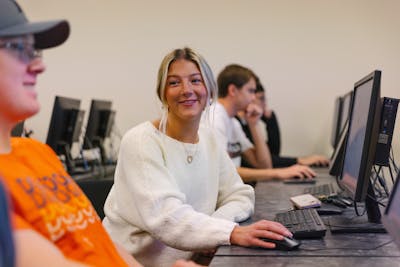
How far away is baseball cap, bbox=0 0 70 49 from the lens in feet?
3.04

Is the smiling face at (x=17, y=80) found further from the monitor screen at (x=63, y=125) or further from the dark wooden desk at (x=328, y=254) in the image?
the monitor screen at (x=63, y=125)

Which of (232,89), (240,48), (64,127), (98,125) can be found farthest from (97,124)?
(240,48)

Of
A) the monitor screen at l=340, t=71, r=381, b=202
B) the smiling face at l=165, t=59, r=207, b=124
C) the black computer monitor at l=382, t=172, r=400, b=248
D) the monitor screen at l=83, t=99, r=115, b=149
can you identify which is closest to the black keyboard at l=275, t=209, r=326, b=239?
the monitor screen at l=340, t=71, r=381, b=202

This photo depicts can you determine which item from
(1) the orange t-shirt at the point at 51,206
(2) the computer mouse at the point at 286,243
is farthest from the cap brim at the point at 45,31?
(2) the computer mouse at the point at 286,243

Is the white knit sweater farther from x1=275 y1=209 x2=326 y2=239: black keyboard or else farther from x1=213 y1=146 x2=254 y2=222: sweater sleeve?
x1=275 y1=209 x2=326 y2=239: black keyboard

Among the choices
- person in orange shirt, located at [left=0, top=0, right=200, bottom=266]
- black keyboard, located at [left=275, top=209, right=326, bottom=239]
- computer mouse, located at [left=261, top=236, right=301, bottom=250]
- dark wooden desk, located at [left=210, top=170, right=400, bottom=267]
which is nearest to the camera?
person in orange shirt, located at [left=0, top=0, right=200, bottom=266]

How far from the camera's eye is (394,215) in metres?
1.09

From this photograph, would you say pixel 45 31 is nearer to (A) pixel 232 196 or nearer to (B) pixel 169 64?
(B) pixel 169 64

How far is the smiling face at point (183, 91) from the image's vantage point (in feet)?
6.11

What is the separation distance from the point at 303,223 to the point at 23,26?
38.2 inches

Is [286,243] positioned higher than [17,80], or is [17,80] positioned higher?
[17,80]

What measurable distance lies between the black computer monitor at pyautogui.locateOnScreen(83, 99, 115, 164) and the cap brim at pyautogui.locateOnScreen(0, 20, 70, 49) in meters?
2.81

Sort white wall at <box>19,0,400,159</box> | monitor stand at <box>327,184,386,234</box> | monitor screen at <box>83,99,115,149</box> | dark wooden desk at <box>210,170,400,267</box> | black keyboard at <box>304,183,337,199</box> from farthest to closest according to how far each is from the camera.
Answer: white wall at <box>19,0,400,159</box> < monitor screen at <box>83,99,115,149</box> < black keyboard at <box>304,183,337,199</box> < monitor stand at <box>327,184,386,234</box> < dark wooden desk at <box>210,170,400,267</box>

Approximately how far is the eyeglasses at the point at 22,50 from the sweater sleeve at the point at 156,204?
68cm
